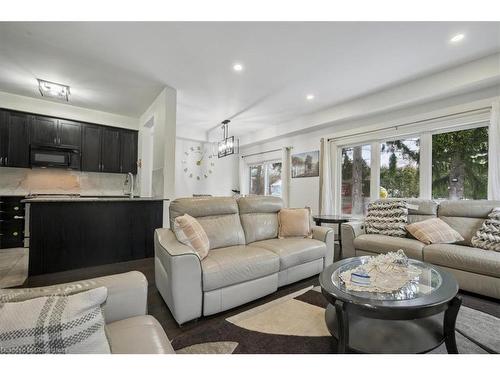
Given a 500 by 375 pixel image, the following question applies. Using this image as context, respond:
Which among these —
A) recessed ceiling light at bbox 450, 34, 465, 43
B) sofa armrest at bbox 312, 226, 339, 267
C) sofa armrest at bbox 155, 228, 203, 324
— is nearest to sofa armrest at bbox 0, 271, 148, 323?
sofa armrest at bbox 155, 228, 203, 324

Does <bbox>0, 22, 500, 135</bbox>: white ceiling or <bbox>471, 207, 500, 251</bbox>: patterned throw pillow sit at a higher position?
<bbox>0, 22, 500, 135</bbox>: white ceiling

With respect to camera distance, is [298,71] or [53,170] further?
[53,170]

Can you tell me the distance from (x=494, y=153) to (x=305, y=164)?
3.10 metres

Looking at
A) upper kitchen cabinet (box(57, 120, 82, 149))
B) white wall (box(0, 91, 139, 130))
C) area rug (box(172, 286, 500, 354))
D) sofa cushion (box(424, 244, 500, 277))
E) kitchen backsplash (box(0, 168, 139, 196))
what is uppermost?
white wall (box(0, 91, 139, 130))

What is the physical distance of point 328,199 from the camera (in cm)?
477

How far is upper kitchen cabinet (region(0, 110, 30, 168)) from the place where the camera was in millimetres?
4070

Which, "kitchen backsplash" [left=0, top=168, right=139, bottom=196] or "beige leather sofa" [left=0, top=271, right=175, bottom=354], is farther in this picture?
"kitchen backsplash" [left=0, top=168, right=139, bottom=196]

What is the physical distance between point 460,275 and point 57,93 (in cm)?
586

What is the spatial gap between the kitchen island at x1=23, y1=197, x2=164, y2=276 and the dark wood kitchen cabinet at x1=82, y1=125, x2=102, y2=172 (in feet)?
6.59

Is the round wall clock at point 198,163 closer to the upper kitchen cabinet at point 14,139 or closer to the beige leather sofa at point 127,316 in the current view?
the upper kitchen cabinet at point 14,139

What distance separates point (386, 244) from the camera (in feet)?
9.18

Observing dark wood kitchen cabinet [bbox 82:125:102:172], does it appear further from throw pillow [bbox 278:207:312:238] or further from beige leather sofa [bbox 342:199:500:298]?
beige leather sofa [bbox 342:199:500:298]
